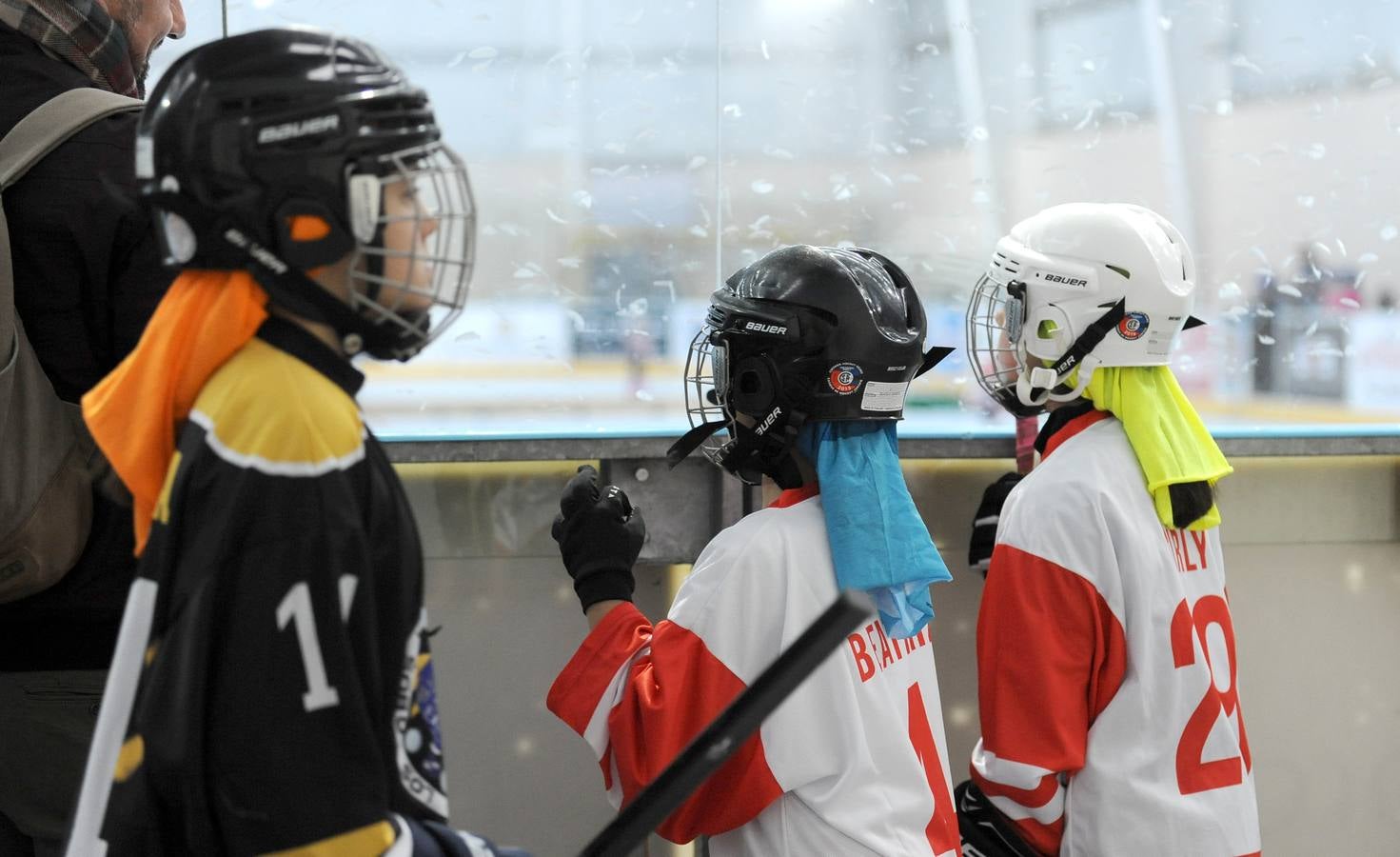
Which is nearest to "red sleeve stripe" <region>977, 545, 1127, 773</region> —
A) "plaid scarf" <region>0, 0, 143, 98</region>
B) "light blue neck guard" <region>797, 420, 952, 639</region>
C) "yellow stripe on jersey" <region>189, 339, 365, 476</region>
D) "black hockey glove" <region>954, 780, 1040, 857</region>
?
"black hockey glove" <region>954, 780, 1040, 857</region>

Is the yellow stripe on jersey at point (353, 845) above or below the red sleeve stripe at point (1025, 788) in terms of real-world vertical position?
above

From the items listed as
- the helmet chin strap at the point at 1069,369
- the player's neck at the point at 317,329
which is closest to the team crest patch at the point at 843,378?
the helmet chin strap at the point at 1069,369

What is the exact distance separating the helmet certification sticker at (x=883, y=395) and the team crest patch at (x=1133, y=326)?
486 millimetres

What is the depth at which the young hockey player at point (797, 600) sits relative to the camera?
5.12ft

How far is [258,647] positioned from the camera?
3.15 ft

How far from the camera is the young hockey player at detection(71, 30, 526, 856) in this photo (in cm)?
96

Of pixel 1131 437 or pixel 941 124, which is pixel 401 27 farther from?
pixel 1131 437

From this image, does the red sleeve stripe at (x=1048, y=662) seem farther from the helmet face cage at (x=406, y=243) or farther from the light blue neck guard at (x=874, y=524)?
the helmet face cage at (x=406, y=243)

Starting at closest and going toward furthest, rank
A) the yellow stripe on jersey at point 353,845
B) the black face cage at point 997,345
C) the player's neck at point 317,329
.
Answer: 1. the yellow stripe on jersey at point 353,845
2. the player's neck at point 317,329
3. the black face cage at point 997,345

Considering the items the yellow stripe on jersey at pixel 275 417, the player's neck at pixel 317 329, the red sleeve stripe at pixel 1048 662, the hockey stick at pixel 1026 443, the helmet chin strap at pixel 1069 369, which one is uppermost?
the player's neck at pixel 317 329

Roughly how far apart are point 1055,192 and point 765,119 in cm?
65

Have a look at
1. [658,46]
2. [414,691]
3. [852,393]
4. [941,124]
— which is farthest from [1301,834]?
[414,691]

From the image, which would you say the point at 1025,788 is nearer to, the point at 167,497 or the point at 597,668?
the point at 597,668

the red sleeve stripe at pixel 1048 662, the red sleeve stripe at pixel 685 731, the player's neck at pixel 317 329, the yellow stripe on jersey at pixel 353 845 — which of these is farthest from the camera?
the red sleeve stripe at pixel 1048 662
